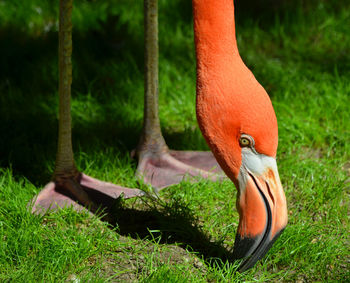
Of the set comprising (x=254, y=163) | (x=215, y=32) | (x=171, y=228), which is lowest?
(x=171, y=228)

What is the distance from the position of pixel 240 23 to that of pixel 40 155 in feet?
8.48

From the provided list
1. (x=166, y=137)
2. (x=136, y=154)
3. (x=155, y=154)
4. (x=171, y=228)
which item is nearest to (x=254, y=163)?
(x=171, y=228)

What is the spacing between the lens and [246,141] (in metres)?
2.32

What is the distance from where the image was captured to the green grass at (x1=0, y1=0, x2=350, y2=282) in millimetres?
2670

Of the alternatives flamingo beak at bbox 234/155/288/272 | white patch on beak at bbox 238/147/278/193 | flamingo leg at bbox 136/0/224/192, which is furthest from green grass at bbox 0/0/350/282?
white patch on beak at bbox 238/147/278/193

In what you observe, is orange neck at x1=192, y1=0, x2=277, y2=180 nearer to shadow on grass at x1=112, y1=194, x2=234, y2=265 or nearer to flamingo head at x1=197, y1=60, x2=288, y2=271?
flamingo head at x1=197, y1=60, x2=288, y2=271

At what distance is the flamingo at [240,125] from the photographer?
230cm

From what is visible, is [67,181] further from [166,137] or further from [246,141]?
[246,141]

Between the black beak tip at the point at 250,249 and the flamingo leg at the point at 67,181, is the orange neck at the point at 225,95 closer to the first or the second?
the black beak tip at the point at 250,249

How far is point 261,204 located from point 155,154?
4.21ft

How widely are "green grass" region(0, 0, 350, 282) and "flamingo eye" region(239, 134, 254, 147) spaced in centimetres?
59

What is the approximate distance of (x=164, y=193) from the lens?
10.8 ft

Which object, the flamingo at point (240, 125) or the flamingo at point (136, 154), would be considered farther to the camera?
the flamingo at point (136, 154)

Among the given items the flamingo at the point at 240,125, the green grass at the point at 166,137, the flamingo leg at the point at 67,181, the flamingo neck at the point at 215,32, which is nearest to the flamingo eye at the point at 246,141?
the flamingo at the point at 240,125
